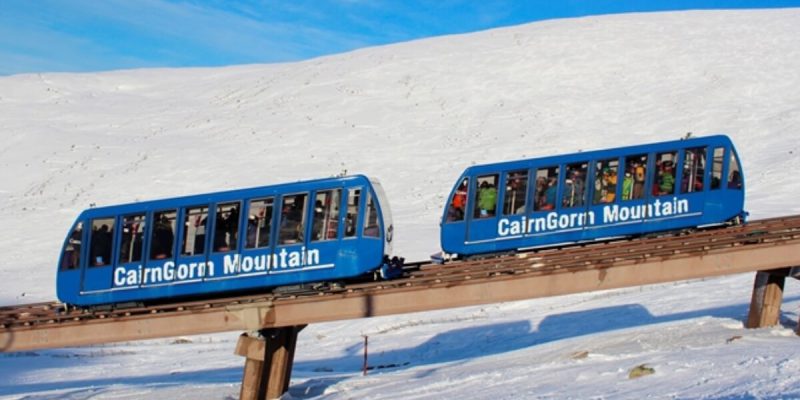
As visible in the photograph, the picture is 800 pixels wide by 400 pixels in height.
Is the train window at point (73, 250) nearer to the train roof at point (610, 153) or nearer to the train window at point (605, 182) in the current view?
the train roof at point (610, 153)

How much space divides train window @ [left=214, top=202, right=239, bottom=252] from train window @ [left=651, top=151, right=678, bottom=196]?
8.45 metres

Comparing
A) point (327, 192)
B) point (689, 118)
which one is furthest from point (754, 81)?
point (327, 192)

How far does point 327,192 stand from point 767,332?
827 centimetres

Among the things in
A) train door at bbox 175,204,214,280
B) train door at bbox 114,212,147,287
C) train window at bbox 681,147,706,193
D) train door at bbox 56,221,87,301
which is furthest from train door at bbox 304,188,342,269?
train window at bbox 681,147,706,193

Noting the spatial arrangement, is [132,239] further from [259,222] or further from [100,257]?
[259,222]

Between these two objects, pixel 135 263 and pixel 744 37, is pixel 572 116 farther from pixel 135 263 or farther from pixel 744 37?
pixel 135 263

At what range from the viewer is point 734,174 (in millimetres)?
21719

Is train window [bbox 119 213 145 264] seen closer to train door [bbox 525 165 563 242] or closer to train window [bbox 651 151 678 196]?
train door [bbox 525 165 563 242]

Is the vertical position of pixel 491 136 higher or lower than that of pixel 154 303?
higher

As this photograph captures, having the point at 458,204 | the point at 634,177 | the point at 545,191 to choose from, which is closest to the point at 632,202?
the point at 634,177

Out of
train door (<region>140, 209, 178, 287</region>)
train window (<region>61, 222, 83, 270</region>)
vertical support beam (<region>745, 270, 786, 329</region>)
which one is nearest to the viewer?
vertical support beam (<region>745, 270, 786, 329</region>)

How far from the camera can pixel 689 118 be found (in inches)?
1988

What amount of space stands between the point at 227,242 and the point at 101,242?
288 centimetres

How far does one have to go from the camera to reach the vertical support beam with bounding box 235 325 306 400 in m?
18.8
